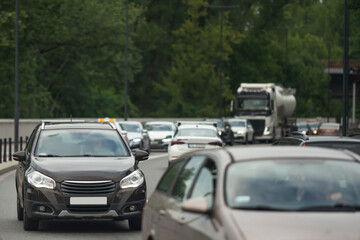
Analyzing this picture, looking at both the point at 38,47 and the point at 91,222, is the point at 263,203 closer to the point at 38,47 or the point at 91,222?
the point at 91,222

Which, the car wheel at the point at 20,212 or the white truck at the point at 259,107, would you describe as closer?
the car wheel at the point at 20,212

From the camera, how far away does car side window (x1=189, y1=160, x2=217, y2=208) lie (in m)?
6.64

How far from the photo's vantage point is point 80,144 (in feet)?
44.8

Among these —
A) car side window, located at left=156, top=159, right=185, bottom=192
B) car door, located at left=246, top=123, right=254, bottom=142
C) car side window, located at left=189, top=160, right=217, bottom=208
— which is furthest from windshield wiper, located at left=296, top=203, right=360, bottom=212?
car door, located at left=246, top=123, right=254, bottom=142

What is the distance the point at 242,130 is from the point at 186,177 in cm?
4739

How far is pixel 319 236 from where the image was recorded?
5.60 meters

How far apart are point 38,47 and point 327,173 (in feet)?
192

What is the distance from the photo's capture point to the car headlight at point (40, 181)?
12188mm

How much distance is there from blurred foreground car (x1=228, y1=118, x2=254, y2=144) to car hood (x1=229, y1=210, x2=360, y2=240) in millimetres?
48422

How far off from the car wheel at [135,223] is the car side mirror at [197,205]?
20.4ft

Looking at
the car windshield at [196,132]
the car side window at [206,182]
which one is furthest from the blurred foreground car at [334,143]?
the car windshield at [196,132]

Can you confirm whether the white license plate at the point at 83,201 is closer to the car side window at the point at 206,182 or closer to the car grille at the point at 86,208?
the car grille at the point at 86,208

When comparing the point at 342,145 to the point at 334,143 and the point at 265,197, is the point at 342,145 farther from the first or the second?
the point at 265,197

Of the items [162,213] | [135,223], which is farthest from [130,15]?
[162,213]
